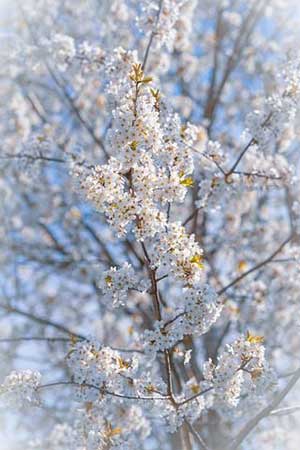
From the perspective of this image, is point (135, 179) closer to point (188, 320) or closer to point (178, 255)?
point (178, 255)

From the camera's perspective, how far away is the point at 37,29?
18.6 feet

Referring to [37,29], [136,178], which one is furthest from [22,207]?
[136,178]

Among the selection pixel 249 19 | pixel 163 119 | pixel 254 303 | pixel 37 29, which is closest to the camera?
pixel 163 119

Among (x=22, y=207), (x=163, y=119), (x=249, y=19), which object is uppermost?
(x=249, y=19)

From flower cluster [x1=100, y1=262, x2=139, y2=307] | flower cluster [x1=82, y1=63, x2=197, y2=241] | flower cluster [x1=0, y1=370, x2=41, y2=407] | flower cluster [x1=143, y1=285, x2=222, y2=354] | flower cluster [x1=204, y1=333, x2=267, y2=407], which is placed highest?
flower cluster [x1=82, y1=63, x2=197, y2=241]

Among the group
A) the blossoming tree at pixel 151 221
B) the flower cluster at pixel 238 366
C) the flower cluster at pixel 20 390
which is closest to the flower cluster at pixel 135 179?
the blossoming tree at pixel 151 221

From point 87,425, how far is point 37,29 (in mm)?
4089

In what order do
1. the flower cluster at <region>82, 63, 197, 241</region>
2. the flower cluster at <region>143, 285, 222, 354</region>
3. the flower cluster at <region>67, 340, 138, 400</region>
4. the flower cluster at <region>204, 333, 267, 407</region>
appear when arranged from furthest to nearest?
1. the flower cluster at <region>67, 340, 138, 400</region>
2. the flower cluster at <region>204, 333, 267, 407</region>
3. the flower cluster at <region>143, 285, 222, 354</region>
4. the flower cluster at <region>82, 63, 197, 241</region>

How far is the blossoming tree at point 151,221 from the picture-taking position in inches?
97.6

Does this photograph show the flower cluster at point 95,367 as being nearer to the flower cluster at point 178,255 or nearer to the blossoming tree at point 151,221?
the blossoming tree at point 151,221

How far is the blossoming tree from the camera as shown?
2.48m

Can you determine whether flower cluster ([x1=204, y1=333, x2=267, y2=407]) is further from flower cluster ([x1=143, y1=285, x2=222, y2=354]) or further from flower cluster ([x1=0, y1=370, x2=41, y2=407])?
flower cluster ([x1=0, y1=370, x2=41, y2=407])

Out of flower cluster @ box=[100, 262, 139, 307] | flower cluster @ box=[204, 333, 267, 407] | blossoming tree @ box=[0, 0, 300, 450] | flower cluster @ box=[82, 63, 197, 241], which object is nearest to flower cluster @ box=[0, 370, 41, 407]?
blossoming tree @ box=[0, 0, 300, 450]

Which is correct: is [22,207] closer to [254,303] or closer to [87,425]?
[254,303]
